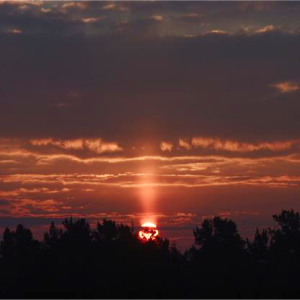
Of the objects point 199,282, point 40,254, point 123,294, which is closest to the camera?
point 123,294

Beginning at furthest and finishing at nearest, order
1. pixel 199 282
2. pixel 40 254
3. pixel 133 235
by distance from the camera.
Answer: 1. pixel 133 235
2. pixel 40 254
3. pixel 199 282

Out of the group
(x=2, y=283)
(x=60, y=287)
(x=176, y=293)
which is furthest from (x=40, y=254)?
(x=176, y=293)

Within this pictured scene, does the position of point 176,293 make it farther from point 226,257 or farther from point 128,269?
point 226,257

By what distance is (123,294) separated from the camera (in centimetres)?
8538

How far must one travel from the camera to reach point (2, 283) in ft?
313

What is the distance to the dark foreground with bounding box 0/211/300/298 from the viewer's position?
Result: 283 ft

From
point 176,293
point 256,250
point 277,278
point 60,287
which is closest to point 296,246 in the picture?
point 256,250

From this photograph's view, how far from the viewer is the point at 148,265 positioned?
94.4 meters

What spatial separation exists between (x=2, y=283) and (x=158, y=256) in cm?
1955

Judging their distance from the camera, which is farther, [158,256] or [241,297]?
[158,256]

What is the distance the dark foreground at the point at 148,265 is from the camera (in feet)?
283

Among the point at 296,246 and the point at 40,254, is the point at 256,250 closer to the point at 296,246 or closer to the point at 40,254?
the point at 296,246

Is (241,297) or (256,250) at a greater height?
(256,250)

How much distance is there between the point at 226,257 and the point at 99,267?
17043 mm
